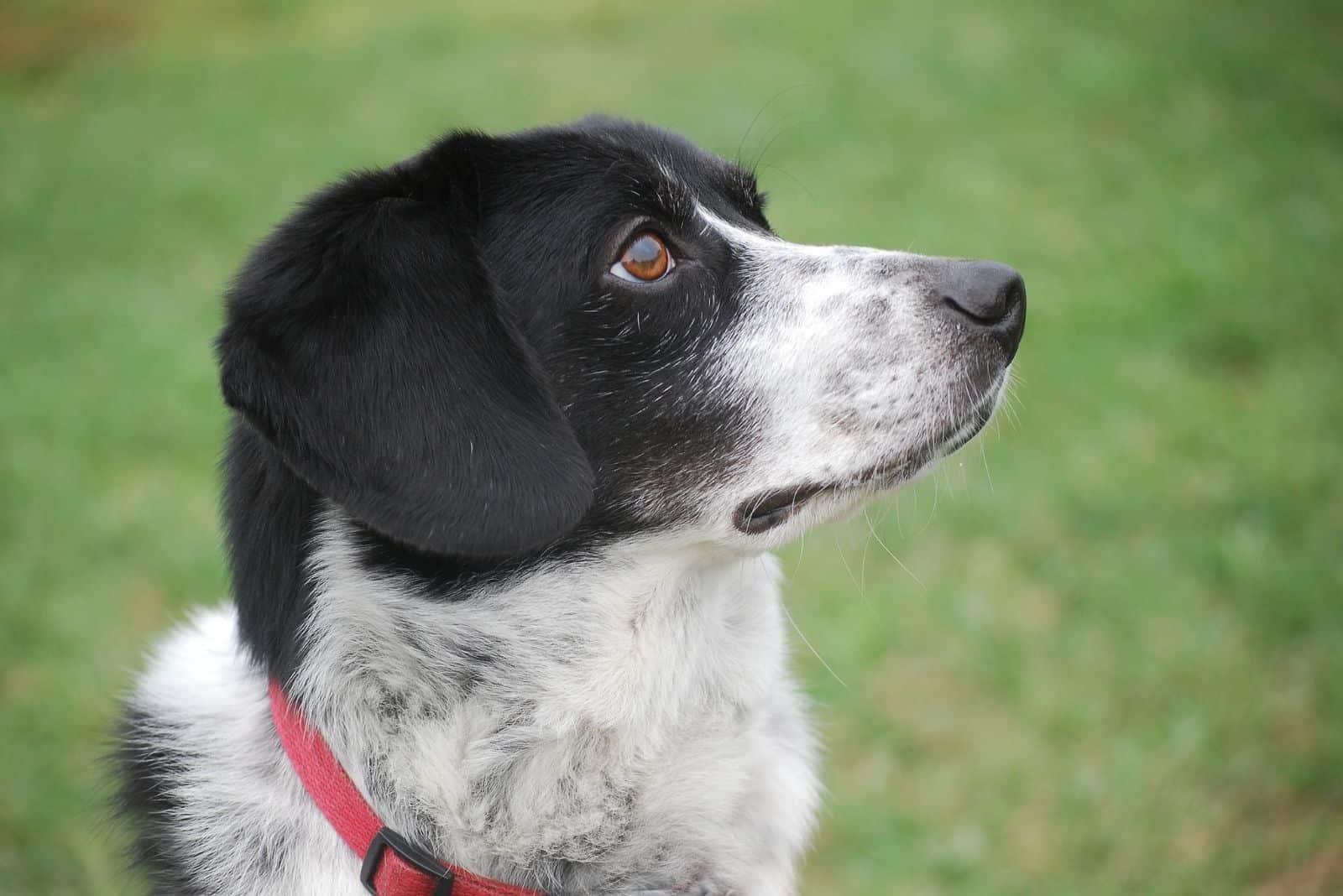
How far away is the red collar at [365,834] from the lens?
1.99m

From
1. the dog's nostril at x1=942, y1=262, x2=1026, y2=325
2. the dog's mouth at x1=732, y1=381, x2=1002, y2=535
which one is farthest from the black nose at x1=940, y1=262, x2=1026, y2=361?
the dog's mouth at x1=732, y1=381, x2=1002, y2=535

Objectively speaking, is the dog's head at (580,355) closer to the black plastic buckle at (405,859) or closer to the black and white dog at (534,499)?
the black and white dog at (534,499)

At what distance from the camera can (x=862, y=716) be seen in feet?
13.8

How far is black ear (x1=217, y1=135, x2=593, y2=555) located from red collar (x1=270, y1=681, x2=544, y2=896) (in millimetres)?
431

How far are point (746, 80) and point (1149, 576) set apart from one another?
730 centimetres

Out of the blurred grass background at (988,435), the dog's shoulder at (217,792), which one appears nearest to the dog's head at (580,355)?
the dog's shoulder at (217,792)

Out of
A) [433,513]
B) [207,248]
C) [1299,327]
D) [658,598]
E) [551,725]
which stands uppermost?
[433,513]

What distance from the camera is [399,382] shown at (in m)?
2.02

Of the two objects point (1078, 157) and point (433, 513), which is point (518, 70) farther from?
point (433, 513)

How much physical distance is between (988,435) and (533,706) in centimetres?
406

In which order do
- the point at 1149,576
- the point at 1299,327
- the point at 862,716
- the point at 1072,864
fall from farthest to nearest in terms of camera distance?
1. the point at 1299,327
2. the point at 1149,576
3. the point at 862,716
4. the point at 1072,864

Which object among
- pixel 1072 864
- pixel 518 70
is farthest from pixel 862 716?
pixel 518 70

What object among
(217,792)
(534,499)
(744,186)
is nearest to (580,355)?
(534,499)

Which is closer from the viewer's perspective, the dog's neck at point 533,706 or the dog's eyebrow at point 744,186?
the dog's neck at point 533,706
